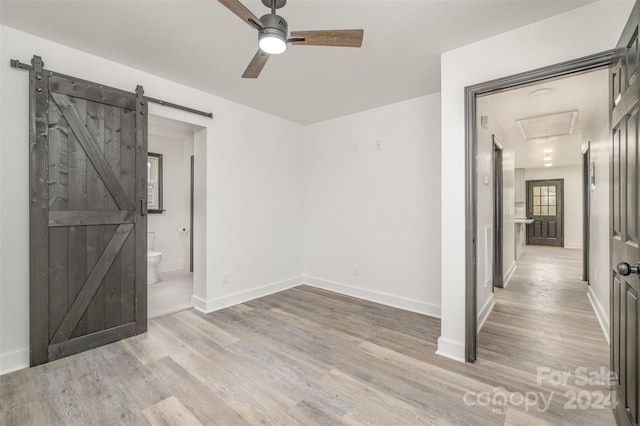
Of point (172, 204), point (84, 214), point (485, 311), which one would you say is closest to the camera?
point (84, 214)

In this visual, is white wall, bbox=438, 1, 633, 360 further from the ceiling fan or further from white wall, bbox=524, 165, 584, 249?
white wall, bbox=524, 165, 584, 249

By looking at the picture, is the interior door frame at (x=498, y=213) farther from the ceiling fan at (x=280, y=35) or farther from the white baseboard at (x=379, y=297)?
the ceiling fan at (x=280, y=35)

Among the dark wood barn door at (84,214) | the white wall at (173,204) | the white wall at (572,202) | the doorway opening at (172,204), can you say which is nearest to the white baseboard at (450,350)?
the dark wood barn door at (84,214)

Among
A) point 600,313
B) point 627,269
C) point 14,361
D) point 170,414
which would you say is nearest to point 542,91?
A: point 600,313

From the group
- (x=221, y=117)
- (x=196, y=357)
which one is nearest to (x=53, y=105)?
(x=221, y=117)

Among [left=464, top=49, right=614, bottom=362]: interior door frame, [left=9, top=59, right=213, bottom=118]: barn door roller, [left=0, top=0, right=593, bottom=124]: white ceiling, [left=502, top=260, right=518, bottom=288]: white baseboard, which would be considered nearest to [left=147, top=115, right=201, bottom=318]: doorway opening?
[left=9, top=59, right=213, bottom=118]: barn door roller

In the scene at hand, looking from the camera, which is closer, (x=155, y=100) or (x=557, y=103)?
(x=155, y=100)

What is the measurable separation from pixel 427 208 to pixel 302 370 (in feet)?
7.33

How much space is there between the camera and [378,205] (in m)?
3.85

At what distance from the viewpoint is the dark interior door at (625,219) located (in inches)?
52.1

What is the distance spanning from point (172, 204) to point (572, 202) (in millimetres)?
10851

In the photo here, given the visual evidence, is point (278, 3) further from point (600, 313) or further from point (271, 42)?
point (600, 313)

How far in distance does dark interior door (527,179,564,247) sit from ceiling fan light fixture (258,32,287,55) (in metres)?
10.5

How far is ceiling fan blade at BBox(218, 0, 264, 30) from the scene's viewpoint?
1.36 meters
